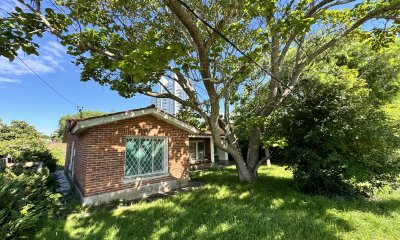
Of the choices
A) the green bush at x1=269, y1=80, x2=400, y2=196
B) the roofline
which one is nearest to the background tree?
the green bush at x1=269, y1=80, x2=400, y2=196

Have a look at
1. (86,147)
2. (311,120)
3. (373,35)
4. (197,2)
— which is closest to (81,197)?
(86,147)

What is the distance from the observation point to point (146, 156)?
948 cm

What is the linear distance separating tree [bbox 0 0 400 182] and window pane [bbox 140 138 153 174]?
2216 mm

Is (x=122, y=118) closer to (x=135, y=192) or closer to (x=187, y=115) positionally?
(x=135, y=192)

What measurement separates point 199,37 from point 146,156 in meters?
5.94

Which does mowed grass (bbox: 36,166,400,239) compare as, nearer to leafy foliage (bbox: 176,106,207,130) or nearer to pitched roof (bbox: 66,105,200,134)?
pitched roof (bbox: 66,105,200,134)

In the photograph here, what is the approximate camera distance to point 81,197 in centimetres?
802

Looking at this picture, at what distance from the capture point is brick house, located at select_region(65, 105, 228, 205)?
796 cm

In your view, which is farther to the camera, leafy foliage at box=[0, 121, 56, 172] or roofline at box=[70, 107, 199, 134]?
leafy foliage at box=[0, 121, 56, 172]

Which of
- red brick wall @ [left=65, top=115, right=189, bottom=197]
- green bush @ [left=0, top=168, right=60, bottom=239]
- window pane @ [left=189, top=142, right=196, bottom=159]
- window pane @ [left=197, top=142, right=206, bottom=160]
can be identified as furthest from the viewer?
window pane @ [left=197, top=142, right=206, bottom=160]

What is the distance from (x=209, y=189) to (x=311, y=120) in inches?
189

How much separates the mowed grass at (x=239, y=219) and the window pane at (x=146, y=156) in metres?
1.97

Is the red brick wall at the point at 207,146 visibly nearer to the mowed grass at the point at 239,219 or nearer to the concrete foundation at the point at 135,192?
the concrete foundation at the point at 135,192

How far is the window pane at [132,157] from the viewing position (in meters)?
8.95
